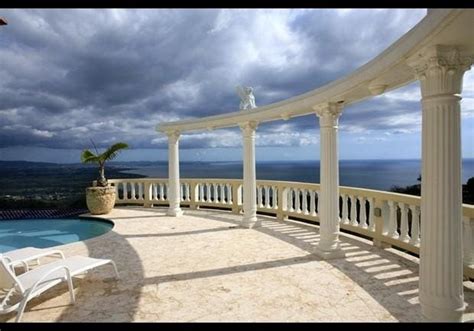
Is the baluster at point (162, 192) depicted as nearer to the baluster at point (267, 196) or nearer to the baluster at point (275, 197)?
the baluster at point (267, 196)

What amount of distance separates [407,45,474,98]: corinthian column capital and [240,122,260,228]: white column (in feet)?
17.3

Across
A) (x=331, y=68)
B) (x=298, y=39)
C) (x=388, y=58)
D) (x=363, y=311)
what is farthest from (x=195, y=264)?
(x=331, y=68)

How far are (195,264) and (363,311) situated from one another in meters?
2.72

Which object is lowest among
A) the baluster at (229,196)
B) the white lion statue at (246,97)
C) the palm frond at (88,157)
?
the baluster at (229,196)

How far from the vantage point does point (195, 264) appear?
5254 millimetres

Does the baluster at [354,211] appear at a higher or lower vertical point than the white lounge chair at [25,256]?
higher

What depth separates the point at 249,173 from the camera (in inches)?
322

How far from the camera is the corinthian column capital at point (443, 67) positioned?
8.87 ft

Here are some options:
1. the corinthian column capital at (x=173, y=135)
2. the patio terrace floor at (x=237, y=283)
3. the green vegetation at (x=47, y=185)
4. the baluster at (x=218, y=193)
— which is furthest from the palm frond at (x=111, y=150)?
the patio terrace floor at (x=237, y=283)

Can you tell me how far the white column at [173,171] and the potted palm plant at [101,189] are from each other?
6.87 ft

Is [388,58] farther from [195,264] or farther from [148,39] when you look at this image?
[148,39]

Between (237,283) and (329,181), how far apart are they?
2.52 metres

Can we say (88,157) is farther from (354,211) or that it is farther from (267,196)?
(354,211)

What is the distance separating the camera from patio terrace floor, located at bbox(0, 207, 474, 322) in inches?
138
